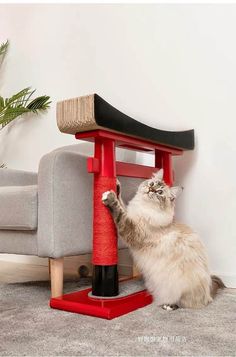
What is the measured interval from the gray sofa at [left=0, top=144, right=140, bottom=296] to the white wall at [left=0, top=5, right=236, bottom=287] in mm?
744

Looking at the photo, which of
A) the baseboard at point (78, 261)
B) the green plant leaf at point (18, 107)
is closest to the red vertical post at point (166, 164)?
the baseboard at point (78, 261)

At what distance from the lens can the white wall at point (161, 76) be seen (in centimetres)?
207

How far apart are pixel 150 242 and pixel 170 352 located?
586mm

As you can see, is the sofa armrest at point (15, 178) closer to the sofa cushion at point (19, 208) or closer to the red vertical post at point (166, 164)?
the sofa cushion at point (19, 208)

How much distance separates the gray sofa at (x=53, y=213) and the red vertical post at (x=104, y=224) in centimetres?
13

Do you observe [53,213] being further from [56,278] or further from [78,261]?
[78,261]


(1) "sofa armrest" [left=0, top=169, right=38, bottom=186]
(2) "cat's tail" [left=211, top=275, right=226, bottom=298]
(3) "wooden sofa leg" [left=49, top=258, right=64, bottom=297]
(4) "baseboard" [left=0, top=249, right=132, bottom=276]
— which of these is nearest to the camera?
(3) "wooden sofa leg" [left=49, top=258, right=64, bottom=297]

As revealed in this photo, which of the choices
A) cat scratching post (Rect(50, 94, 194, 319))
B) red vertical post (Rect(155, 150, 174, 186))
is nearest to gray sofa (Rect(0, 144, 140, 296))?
cat scratching post (Rect(50, 94, 194, 319))

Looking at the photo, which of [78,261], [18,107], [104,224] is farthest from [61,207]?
[18,107]

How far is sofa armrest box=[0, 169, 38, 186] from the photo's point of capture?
2.19m

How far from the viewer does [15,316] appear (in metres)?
1.39

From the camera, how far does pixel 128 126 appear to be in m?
1.53

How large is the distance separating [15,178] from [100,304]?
1.08m

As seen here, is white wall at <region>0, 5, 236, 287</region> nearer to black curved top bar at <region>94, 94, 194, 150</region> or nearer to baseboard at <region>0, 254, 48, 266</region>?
black curved top bar at <region>94, 94, 194, 150</region>
